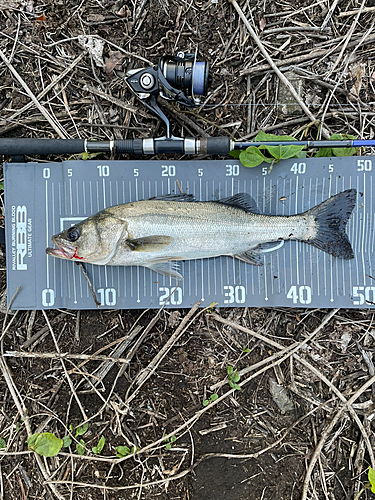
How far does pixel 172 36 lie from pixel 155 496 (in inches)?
194

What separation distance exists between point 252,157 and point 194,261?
1.26m

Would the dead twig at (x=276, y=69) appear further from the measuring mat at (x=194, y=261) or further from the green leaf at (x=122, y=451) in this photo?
the green leaf at (x=122, y=451)

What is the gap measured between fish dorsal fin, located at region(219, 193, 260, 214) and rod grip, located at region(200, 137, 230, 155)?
49 cm

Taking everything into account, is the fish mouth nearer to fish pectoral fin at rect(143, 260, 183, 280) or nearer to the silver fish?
the silver fish

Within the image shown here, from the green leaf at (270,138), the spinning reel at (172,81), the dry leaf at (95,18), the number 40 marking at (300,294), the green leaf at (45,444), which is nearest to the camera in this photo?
the spinning reel at (172,81)

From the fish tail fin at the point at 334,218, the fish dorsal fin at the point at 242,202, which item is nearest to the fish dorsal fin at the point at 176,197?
the fish dorsal fin at the point at 242,202

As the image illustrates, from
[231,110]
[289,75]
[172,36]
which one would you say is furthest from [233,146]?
[172,36]

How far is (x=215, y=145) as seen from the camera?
3.30m

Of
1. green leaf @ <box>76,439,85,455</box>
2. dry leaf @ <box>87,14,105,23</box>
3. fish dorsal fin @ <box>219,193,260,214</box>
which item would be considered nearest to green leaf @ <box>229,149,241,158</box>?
fish dorsal fin @ <box>219,193,260,214</box>

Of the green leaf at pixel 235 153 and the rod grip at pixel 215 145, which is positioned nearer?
the rod grip at pixel 215 145

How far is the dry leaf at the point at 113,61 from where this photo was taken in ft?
11.9

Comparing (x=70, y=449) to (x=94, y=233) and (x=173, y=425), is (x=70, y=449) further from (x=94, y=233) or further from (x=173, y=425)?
(x=94, y=233)

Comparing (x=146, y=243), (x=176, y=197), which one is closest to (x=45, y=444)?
(x=146, y=243)

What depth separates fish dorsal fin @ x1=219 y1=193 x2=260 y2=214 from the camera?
344cm
